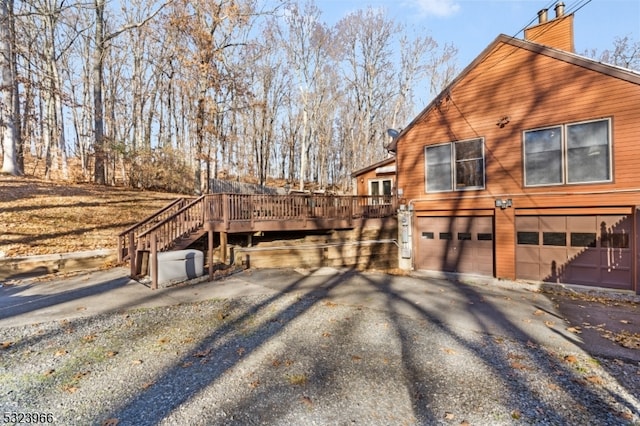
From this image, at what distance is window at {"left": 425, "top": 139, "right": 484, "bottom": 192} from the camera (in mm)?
10328

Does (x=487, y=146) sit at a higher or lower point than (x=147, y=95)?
lower

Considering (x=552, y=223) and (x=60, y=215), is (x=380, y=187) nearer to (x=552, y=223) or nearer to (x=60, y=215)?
(x=552, y=223)

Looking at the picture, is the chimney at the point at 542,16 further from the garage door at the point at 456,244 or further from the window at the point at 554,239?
the window at the point at 554,239

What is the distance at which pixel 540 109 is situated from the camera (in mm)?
9141

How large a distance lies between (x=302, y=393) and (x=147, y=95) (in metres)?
26.8

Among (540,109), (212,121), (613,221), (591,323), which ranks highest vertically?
(212,121)

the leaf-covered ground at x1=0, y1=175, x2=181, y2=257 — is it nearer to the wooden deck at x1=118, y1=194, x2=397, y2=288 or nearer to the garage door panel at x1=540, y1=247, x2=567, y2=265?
the wooden deck at x1=118, y1=194, x2=397, y2=288

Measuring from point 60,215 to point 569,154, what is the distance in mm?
15373

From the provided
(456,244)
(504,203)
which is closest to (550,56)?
(504,203)

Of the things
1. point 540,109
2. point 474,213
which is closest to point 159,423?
point 474,213

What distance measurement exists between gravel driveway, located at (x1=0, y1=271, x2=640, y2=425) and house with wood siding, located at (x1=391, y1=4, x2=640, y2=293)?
12.3 feet

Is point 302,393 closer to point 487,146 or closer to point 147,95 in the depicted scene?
point 487,146

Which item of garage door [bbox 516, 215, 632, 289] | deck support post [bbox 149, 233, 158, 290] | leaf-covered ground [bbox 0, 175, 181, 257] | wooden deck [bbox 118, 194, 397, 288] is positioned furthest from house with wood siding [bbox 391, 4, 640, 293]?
leaf-covered ground [bbox 0, 175, 181, 257]

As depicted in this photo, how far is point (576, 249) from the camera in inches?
344
